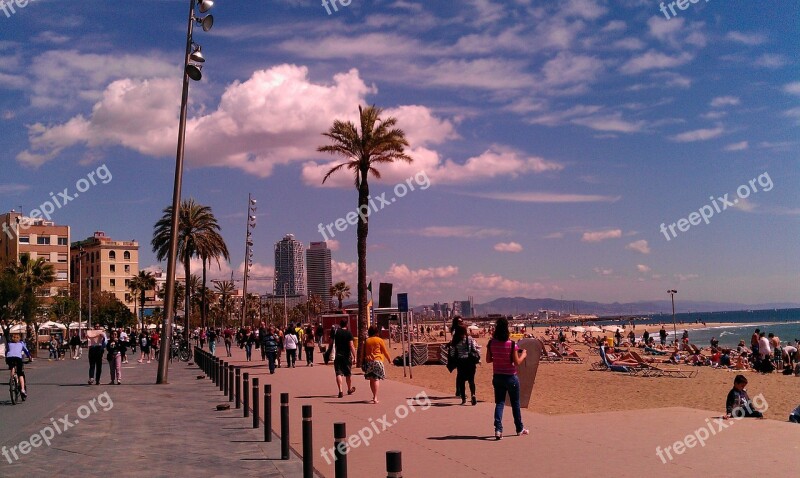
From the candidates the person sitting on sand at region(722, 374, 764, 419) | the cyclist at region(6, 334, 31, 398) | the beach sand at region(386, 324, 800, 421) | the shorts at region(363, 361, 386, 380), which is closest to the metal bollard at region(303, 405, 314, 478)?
the shorts at region(363, 361, 386, 380)

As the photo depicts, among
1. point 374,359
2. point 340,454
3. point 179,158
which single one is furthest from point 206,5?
point 340,454

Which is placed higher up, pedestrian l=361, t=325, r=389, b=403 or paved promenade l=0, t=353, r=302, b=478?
pedestrian l=361, t=325, r=389, b=403

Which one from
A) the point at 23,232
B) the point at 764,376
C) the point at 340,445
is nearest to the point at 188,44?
the point at 340,445

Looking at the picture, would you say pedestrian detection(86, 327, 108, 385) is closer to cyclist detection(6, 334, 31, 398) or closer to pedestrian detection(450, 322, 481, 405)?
cyclist detection(6, 334, 31, 398)

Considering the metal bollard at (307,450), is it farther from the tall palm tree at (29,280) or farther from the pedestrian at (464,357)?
the tall palm tree at (29,280)

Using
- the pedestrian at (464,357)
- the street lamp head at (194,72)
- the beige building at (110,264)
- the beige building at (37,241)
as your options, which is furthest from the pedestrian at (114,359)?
the beige building at (110,264)

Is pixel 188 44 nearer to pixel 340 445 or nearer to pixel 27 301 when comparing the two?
pixel 340 445

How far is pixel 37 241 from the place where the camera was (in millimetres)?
100000

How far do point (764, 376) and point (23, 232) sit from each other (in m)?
96.6

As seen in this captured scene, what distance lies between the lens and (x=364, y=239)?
3094 centimetres

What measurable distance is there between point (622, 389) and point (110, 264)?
111m

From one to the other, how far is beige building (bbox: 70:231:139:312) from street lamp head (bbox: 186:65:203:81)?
333ft

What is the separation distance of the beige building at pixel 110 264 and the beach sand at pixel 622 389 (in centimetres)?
9999

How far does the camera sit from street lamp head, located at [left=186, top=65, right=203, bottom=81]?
71.3ft
